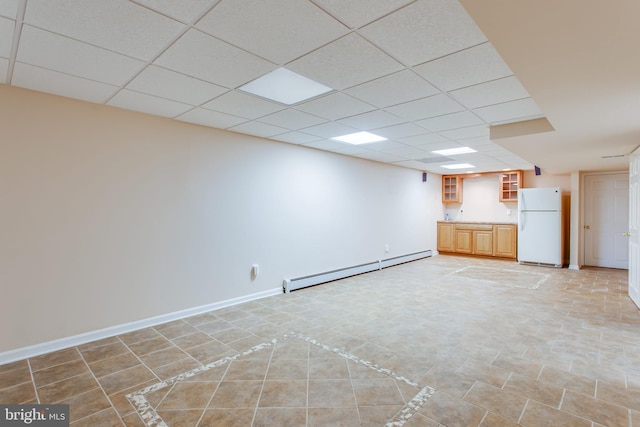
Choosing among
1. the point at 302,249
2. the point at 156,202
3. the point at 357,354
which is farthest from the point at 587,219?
the point at 156,202

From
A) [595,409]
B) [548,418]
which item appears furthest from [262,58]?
[595,409]

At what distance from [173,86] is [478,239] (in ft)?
26.0

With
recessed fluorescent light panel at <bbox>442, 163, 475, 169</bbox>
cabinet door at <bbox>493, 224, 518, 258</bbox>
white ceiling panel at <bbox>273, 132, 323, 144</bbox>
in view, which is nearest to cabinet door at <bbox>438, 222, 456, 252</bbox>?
cabinet door at <bbox>493, 224, 518, 258</bbox>

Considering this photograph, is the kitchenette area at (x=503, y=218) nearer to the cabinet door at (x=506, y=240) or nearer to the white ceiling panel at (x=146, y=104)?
the cabinet door at (x=506, y=240)

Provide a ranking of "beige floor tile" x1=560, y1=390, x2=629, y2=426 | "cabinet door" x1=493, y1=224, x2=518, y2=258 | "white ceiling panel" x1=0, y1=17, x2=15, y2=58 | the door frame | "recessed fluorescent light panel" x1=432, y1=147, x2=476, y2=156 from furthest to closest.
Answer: "cabinet door" x1=493, y1=224, x2=518, y2=258 → the door frame → "recessed fluorescent light panel" x1=432, y1=147, x2=476, y2=156 → "beige floor tile" x1=560, y1=390, x2=629, y2=426 → "white ceiling panel" x1=0, y1=17, x2=15, y2=58

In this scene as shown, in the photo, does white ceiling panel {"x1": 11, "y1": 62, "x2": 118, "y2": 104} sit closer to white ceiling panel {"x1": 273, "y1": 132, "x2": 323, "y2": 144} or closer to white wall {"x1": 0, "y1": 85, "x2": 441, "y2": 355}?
white wall {"x1": 0, "y1": 85, "x2": 441, "y2": 355}

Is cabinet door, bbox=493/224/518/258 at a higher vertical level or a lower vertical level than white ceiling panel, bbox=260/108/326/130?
lower

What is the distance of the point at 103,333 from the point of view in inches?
123

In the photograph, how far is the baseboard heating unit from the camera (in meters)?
4.88

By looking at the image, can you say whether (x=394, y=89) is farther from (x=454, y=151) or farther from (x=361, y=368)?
(x=454, y=151)

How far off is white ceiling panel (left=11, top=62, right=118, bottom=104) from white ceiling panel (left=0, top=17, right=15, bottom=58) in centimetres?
17

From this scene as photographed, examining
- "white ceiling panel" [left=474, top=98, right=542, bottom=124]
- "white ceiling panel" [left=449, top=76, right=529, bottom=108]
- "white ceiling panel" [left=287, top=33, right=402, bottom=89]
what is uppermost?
"white ceiling panel" [left=287, top=33, right=402, bottom=89]

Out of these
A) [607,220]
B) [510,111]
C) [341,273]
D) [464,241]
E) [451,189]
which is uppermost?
[510,111]

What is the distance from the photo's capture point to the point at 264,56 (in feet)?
7.06
